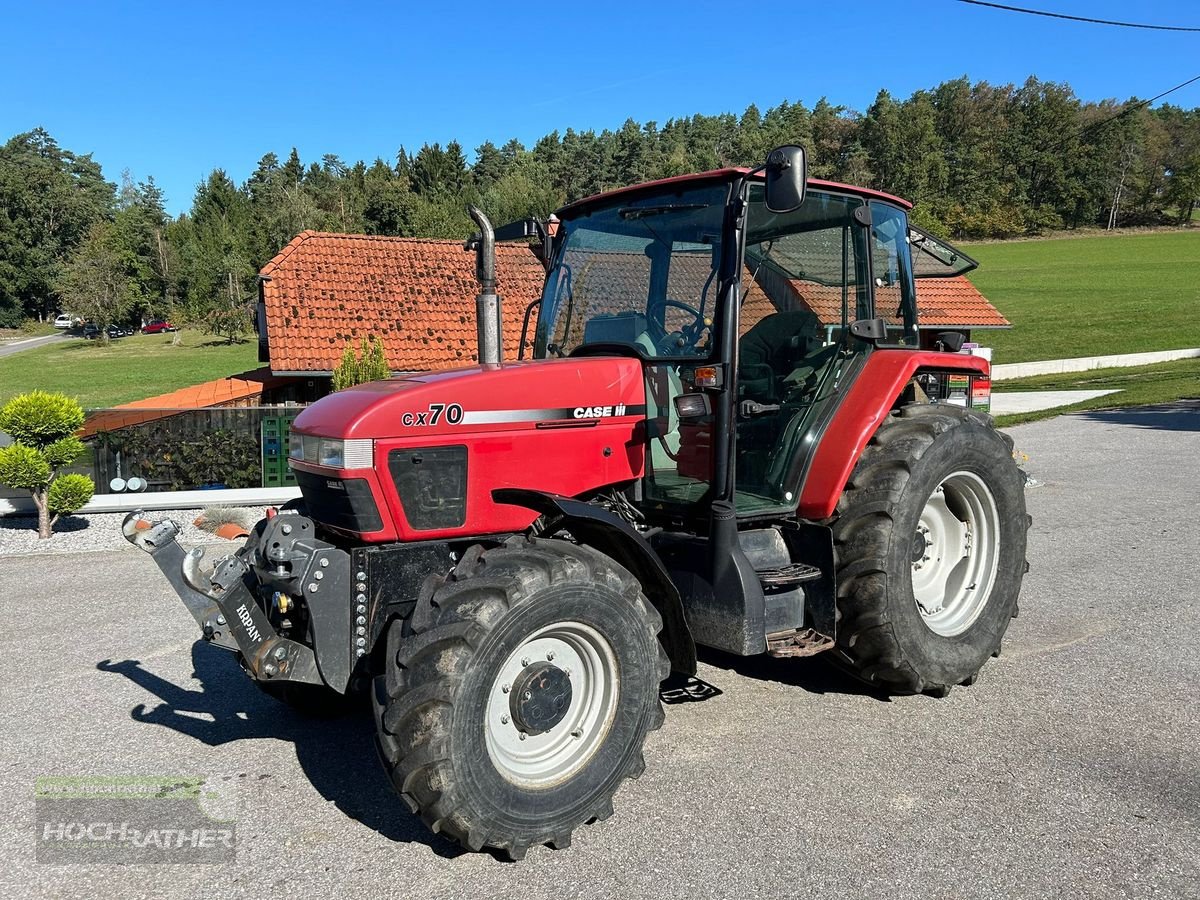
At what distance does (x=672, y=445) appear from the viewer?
12.8 feet

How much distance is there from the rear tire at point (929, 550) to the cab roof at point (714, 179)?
1081 mm

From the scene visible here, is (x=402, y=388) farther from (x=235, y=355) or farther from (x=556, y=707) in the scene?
(x=235, y=355)

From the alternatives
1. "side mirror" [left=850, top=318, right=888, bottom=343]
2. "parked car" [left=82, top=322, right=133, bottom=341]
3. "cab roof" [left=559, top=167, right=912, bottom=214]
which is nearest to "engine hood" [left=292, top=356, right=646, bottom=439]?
"cab roof" [left=559, top=167, right=912, bottom=214]

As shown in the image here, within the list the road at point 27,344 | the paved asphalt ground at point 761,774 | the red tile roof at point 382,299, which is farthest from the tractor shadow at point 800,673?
the road at point 27,344

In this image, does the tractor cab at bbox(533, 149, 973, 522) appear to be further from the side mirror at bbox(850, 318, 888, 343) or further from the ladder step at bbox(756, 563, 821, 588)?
the ladder step at bbox(756, 563, 821, 588)

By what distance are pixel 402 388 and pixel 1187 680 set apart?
404 centimetres

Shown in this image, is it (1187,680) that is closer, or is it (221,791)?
(221,791)

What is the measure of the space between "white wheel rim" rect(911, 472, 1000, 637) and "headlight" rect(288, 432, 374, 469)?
285 centimetres

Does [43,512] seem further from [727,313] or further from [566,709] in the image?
[727,313]

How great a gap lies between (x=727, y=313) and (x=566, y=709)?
1.68 m

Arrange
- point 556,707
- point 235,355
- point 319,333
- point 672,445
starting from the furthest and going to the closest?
point 235,355
point 319,333
point 672,445
point 556,707

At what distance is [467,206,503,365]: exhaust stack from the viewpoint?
4.57 meters

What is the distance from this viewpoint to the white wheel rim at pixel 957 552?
464 centimetres

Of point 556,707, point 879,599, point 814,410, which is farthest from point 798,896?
point 814,410
